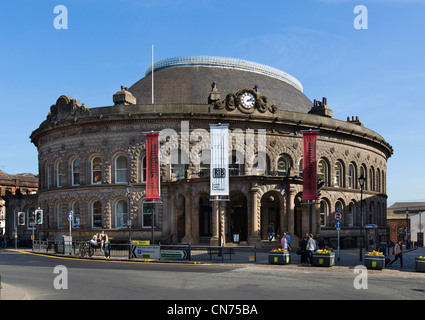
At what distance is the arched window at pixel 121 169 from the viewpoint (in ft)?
142

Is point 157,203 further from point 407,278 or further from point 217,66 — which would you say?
point 407,278

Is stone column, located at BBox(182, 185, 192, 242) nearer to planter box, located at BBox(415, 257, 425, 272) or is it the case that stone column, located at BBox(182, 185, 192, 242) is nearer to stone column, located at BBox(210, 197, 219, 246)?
stone column, located at BBox(210, 197, 219, 246)

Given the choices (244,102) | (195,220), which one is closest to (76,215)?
(195,220)

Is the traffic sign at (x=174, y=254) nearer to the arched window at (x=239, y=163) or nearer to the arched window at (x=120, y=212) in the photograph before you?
the arched window at (x=239, y=163)

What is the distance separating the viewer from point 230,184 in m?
37.0

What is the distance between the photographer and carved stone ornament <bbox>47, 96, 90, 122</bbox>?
43.8 m

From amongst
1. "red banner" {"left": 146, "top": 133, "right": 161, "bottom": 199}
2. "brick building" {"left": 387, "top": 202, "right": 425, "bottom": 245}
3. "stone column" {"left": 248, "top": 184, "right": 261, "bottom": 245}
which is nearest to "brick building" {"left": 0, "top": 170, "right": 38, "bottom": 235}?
"red banner" {"left": 146, "top": 133, "right": 161, "bottom": 199}

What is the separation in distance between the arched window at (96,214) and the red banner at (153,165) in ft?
23.4

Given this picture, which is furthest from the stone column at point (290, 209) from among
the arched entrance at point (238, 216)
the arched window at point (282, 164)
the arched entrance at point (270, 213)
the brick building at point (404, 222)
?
the brick building at point (404, 222)

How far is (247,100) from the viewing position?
42062 millimetres

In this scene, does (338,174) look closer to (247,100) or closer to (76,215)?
(247,100)

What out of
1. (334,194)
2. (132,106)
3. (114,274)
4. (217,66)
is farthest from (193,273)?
(217,66)

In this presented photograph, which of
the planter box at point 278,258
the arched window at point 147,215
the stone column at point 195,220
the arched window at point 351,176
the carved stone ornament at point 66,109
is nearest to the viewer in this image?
the planter box at point 278,258

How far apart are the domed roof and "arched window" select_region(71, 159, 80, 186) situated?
8.95m
